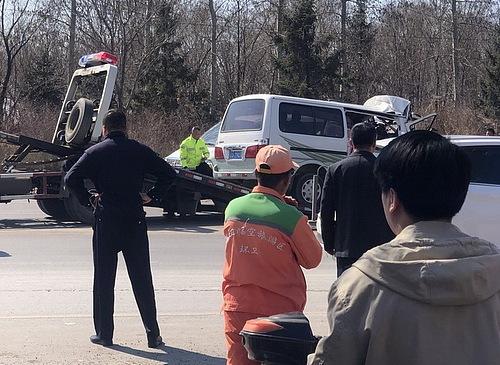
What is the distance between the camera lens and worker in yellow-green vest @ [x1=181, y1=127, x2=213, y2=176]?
695 inches

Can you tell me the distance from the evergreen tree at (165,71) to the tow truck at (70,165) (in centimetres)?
2493

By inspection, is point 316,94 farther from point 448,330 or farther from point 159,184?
point 448,330

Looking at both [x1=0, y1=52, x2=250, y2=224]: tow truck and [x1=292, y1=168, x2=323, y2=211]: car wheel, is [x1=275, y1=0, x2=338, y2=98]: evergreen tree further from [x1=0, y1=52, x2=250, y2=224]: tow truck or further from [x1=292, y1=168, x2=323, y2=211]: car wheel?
[x1=0, y1=52, x2=250, y2=224]: tow truck

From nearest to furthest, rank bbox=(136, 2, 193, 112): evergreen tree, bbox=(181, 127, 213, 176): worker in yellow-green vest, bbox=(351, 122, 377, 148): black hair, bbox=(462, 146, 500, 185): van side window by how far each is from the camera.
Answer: bbox=(351, 122, 377, 148): black hair → bbox=(462, 146, 500, 185): van side window → bbox=(181, 127, 213, 176): worker in yellow-green vest → bbox=(136, 2, 193, 112): evergreen tree

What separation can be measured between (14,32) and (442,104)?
20.5m

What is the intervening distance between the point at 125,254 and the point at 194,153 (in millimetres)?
11121

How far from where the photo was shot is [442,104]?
134ft

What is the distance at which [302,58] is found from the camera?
40.4 m

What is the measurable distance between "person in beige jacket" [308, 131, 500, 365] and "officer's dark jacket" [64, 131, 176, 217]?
454 cm

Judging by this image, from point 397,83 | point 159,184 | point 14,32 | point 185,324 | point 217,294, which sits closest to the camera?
point 159,184

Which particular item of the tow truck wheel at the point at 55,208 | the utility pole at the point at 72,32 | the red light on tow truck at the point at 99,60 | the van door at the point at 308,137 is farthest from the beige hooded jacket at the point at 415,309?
the utility pole at the point at 72,32

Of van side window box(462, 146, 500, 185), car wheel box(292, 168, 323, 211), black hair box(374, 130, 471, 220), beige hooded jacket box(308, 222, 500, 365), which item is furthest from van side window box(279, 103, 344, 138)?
beige hooded jacket box(308, 222, 500, 365)

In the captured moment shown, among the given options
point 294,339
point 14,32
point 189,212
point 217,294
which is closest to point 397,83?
point 14,32

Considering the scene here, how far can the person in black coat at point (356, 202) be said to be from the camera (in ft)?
18.4
